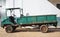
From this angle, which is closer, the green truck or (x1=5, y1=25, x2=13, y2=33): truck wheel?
the green truck

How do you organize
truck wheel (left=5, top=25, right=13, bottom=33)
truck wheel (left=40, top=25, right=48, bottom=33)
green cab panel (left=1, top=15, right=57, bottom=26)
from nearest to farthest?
truck wheel (left=40, top=25, right=48, bottom=33), green cab panel (left=1, top=15, right=57, bottom=26), truck wheel (left=5, top=25, right=13, bottom=33)

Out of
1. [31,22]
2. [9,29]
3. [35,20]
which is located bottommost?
[9,29]

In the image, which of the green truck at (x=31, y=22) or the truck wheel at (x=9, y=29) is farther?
the truck wheel at (x=9, y=29)

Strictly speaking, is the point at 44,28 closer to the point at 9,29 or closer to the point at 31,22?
the point at 31,22

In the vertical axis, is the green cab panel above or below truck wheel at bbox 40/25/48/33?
above

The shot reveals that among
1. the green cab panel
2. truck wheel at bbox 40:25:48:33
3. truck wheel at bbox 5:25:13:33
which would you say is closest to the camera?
truck wheel at bbox 40:25:48:33

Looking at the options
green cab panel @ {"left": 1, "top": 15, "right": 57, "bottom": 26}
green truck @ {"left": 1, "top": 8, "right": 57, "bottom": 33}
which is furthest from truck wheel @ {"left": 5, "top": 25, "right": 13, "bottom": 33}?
green cab panel @ {"left": 1, "top": 15, "right": 57, "bottom": 26}

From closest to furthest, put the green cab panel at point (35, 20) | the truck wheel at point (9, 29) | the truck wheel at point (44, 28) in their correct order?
the truck wheel at point (44, 28), the green cab panel at point (35, 20), the truck wheel at point (9, 29)

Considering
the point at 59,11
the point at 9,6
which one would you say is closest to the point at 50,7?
the point at 59,11

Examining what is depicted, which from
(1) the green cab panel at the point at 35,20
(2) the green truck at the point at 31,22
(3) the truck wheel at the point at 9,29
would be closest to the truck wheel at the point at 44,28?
(2) the green truck at the point at 31,22

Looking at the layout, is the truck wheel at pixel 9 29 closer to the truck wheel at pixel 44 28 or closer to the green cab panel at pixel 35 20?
the green cab panel at pixel 35 20

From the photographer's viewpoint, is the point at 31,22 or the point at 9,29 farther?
the point at 9,29

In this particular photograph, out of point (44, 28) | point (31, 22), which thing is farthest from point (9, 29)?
point (44, 28)

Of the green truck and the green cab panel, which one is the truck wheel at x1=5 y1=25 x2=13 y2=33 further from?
the green cab panel
